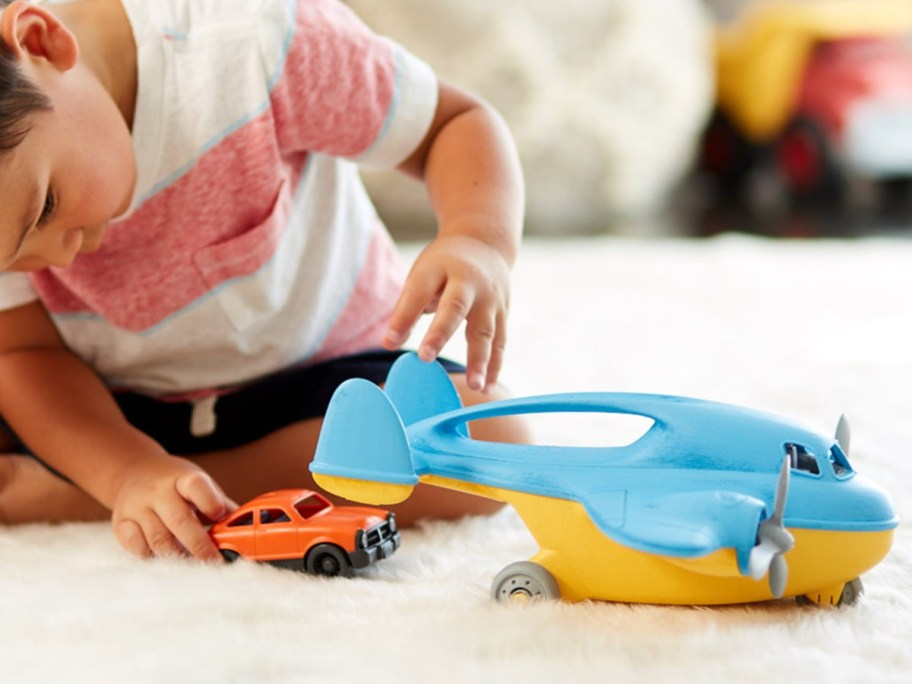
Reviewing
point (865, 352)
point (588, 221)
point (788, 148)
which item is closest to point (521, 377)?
point (865, 352)

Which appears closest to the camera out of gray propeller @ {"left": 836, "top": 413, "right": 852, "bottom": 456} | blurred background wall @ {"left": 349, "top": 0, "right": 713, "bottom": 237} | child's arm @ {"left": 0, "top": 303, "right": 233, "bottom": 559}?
gray propeller @ {"left": 836, "top": 413, "right": 852, "bottom": 456}

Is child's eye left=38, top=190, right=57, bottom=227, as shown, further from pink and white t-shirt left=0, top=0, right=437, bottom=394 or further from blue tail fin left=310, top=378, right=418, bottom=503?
blue tail fin left=310, top=378, right=418, bottom=503

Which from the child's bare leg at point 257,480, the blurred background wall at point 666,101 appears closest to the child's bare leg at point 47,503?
the child's bare leg at point 257,480

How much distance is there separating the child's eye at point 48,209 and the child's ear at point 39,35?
0.08 meters

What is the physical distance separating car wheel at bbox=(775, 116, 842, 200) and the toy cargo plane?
1.92 meters

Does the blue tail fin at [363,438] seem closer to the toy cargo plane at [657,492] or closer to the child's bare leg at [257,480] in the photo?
the toy cargo plane at [657,492]

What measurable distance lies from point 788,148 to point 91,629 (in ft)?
7.15

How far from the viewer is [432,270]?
65 centimetres

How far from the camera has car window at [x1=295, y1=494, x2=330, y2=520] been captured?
2.24ft

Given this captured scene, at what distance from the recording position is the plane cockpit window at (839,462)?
0.55 metres

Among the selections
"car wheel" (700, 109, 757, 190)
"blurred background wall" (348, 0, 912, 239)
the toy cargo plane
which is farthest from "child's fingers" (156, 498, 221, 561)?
"car wheel" (700, 109, 757, 190)

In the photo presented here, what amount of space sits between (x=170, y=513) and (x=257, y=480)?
0.16 m

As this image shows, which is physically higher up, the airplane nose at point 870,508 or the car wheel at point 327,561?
the airplane nose at point 870,508

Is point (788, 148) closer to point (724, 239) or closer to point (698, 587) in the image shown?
point (724, 239)
